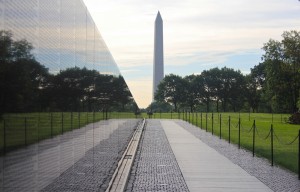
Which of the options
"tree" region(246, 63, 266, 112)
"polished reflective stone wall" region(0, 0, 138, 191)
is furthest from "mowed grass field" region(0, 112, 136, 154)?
"tree" region(246, 63, 266, 112)

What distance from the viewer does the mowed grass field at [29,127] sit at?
398 centimetres

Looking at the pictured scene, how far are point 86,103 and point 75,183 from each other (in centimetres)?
169

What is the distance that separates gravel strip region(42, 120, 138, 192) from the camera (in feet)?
23.2

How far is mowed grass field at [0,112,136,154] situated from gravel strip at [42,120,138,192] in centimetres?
69

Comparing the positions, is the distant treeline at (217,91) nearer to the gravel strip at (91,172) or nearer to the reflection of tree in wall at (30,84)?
the gravel strip at (91,172)

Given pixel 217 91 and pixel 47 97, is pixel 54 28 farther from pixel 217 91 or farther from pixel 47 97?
pixel 217 91

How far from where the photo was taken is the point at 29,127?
463 cm

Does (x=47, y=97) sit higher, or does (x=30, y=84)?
(x=30, y=84)

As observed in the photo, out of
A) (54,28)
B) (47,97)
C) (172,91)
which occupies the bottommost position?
(47,97)

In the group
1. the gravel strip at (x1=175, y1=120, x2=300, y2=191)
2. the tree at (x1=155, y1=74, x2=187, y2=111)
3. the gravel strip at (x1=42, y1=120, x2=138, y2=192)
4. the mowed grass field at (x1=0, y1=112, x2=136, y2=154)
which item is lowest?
the gravel strip at (x1=175, y1=120, x2=300, y2=191)

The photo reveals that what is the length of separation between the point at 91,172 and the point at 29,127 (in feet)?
16.5

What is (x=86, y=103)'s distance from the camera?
9125 millimetres

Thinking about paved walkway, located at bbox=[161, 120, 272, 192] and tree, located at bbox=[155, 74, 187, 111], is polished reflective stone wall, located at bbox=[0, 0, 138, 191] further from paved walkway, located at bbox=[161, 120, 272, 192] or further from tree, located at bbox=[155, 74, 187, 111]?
tree, located at bbox=[155, 74, 187, 111]

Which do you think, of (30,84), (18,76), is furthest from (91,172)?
(18,76)
